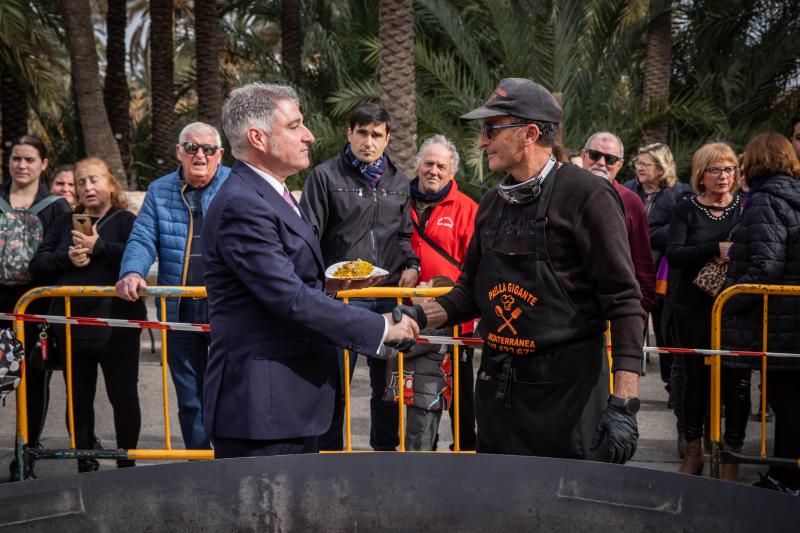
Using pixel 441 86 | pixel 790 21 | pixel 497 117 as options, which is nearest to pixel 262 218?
pixel 497 117

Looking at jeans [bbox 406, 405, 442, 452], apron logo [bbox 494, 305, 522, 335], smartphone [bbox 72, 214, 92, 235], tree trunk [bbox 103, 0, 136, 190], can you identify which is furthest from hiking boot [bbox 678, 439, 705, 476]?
tree trunk [bbox 103, 0, 136, 190]

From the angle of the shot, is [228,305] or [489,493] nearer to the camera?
[489,493]

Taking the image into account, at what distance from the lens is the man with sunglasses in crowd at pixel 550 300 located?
122 inches

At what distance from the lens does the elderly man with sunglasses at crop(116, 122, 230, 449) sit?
18.2 ft

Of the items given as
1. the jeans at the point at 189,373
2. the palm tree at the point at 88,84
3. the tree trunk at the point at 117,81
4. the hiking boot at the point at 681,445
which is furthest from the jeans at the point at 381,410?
the tree trunk at the point at 117,81

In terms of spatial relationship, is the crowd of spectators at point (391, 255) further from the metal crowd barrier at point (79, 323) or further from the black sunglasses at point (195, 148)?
the metal crowd barrier at point (79, 323)

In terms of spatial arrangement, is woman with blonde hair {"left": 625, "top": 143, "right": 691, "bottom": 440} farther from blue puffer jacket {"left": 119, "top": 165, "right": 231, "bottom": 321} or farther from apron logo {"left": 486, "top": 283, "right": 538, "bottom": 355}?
apron logo {"left": 486, "top": 283, "right": 538, "bottom": 355}

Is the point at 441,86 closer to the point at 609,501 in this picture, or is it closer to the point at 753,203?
the point at 753,203

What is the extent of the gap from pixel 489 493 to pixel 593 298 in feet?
3.08

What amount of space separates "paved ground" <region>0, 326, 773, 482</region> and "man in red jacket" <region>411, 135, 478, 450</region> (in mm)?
755

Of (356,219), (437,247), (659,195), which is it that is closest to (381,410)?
(437,247)

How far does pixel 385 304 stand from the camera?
5.71 metres

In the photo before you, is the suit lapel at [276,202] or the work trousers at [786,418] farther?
the work trousers at [786,418]

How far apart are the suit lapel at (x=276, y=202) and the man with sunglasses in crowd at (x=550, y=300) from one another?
65 centimetres
